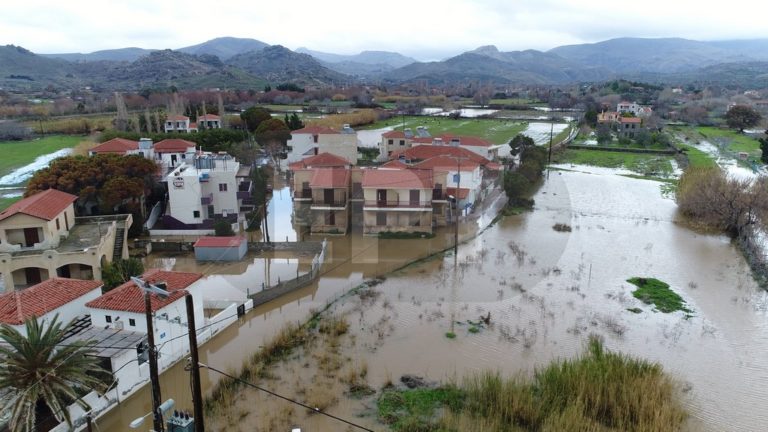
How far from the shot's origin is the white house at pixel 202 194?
26.9 m

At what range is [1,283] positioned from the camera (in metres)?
19.3

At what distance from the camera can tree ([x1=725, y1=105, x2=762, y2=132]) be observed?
6750 cm

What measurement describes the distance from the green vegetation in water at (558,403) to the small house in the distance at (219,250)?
12.8 m

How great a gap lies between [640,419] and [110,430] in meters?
12.8

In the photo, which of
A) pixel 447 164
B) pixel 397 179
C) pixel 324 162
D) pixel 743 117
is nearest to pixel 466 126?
pixel 743 117

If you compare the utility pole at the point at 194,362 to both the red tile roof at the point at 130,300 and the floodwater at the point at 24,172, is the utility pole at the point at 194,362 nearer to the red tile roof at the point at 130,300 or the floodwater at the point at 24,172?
the red tile roof at the point at 130,300

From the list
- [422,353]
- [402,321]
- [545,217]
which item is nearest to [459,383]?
[422,353]

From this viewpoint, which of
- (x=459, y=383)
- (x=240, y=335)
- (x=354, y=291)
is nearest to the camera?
(x=459, y=383)

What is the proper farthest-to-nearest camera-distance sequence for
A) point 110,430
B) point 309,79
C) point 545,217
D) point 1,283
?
1. point 309,79
2. point 545,217
3. point 1,283
4. point 110,430

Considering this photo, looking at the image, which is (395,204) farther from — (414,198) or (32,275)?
(32,275)

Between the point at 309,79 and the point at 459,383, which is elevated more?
the point at 309,79

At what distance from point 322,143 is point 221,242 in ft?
61.2

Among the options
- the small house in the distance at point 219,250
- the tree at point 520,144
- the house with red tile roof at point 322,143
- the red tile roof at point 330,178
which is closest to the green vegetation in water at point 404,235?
the red tile roof at point 330,178

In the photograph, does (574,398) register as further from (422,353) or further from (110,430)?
(110,430)
